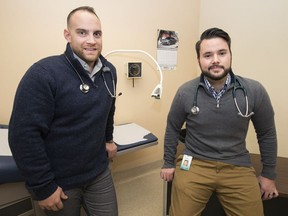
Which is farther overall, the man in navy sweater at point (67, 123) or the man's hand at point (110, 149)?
the man's hand at point (110, 149)

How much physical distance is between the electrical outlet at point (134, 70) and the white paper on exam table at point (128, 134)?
0.46m

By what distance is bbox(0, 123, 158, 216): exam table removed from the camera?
1.07 meters

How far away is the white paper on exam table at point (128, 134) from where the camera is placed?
1.68 meters

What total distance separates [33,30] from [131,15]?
0.83 metres

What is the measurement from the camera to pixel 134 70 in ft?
6.55

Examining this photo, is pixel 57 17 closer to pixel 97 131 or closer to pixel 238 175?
pixel 97 131

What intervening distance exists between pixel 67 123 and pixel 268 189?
1.12 meters

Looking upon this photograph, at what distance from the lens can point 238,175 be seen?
3.82ft

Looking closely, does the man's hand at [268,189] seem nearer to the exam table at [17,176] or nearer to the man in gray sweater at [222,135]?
the man in gray sweater at [222,135]

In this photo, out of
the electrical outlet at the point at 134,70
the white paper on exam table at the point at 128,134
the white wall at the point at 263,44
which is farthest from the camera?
the electrical outlet at the point at 134,70

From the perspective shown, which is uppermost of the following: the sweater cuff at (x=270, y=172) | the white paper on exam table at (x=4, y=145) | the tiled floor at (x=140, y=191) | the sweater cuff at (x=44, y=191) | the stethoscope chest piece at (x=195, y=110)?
the stethoscope chest piece at (x=195, y=110)

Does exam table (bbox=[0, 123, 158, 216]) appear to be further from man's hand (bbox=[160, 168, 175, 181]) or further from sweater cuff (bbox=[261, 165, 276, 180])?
sweater cuff (bbox=[261, 165, 276, 180])

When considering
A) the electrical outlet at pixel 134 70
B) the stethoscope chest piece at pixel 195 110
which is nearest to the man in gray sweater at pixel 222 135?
the stethoscope chest piece at pixel 195 110

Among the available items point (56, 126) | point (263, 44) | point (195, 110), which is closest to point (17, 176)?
point (56, 126)
